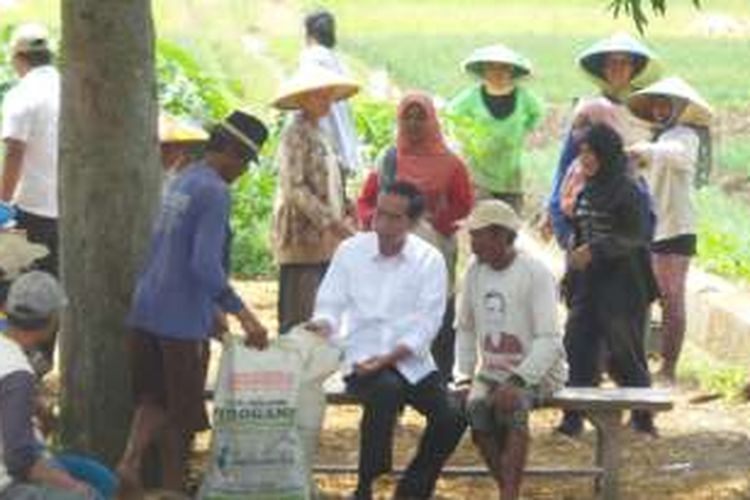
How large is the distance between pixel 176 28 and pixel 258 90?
12.6m

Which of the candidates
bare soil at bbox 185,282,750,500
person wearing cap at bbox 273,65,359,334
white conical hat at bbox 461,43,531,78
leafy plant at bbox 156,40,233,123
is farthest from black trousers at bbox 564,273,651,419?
leafy plant at bbox 156,40,233,123

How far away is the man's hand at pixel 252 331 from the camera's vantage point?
823 centimetres

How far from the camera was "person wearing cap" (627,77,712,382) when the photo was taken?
1127 centimetres

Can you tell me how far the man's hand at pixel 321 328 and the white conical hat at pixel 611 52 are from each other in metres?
3.21

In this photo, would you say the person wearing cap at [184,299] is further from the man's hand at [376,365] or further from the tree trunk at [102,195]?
the man's hand at [376,365]

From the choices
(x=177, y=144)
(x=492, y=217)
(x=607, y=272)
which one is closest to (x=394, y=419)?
(x=492, y=217)

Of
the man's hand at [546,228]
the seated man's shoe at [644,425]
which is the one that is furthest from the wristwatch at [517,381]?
the man's hand at [546,228]

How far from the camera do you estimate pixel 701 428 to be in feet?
36.5

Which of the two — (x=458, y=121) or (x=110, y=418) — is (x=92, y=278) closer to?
(x=110, y=418)

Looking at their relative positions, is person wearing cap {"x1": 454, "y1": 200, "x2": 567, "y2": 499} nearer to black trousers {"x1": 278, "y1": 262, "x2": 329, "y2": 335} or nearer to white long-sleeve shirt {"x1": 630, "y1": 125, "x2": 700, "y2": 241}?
black trousers {"x1": 278, "y1": 262, "x2": 329, "y2": 335}

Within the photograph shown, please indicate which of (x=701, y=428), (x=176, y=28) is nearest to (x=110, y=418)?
(x=701, y=428)

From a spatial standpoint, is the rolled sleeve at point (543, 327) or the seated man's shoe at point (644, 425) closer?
the rolled sleeve at point (543, 327)

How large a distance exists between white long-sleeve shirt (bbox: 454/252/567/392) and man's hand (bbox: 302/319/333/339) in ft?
2.04

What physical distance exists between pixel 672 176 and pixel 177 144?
3.12 meters
